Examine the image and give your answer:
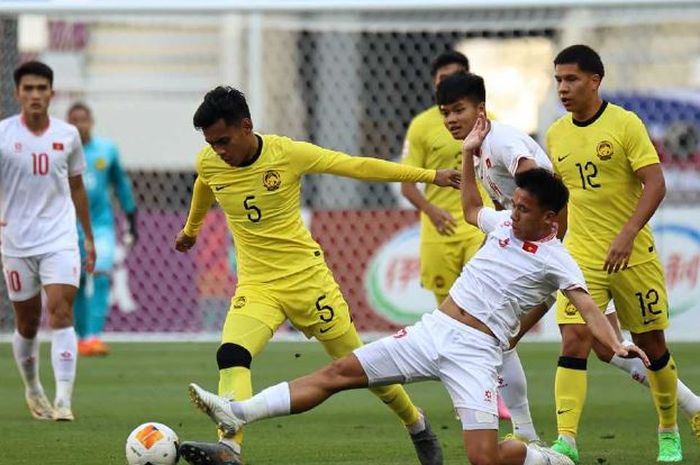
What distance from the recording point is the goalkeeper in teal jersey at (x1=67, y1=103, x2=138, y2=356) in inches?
577

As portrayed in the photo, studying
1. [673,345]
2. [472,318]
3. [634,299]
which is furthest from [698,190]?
[472,318]

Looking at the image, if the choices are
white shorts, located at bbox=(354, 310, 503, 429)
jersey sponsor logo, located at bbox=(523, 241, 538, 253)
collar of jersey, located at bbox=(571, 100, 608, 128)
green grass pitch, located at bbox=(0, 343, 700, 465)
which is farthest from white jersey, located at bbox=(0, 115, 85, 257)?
jersey sponsor logo, located at bbox=(523, 241, 538, 253)

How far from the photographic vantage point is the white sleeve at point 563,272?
7062 mm

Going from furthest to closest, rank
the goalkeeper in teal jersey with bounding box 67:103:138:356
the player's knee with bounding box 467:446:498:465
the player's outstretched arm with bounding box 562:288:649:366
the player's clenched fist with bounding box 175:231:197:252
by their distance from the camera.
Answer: the goalkeeper in teal jersey with bounding box 67:103:138:356, the player's clenched fist with bounding box 175:231:197:252, the player's knee with bounding box 467:446:498:465, the player's outstretched arm with bounding box 562:288:649:366

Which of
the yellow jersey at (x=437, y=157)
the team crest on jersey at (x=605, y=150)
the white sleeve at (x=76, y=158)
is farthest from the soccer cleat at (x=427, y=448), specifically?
the white sleeve at (x=76, y=158)

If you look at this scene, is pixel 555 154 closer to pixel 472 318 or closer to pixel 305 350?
pixel 472 318

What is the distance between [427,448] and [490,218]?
3.95 feet

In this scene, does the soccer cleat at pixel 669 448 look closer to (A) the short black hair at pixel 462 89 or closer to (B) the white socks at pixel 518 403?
(B) the white socks at pixel 518 403

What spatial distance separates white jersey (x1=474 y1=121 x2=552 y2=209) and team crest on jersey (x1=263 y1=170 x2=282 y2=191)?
102cm

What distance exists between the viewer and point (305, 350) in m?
15.0

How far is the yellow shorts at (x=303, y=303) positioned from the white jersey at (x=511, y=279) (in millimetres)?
953

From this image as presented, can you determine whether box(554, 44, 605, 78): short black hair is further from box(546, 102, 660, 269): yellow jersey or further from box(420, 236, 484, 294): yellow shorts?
box(420, 236, 484, 294): yellow shorts

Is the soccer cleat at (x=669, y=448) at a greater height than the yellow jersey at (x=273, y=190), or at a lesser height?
lesser

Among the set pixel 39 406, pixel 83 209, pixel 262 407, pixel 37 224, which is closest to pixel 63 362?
pixel 39 406
